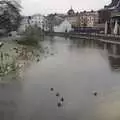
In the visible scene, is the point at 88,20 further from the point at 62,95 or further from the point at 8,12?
the point at 62,95

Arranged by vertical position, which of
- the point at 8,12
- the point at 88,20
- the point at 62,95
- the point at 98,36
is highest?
the point at 8,12

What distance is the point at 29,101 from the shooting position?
42.4 feet

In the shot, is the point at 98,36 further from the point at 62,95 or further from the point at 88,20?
the point at 62,95

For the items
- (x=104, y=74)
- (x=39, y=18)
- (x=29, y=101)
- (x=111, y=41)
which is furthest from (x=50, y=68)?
(x=39, y=18)

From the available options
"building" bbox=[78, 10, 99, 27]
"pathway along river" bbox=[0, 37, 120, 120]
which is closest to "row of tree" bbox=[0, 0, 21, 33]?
"pathway along river" bbox=[0, 37, 120, 120]

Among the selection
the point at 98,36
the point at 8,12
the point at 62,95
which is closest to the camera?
the point at 62,95

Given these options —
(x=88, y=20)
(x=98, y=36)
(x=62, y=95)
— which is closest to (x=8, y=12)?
(x=98, y=36)

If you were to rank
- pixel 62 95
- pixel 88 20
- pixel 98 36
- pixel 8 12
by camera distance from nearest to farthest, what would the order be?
pixel 62 95 < pixel 8 12 < pixel 98 36 < pixel 88 20

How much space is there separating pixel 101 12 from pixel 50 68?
64709 millimetres

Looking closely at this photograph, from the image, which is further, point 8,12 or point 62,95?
point 8,12

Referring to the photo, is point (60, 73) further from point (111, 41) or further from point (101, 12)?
point (101, 12)

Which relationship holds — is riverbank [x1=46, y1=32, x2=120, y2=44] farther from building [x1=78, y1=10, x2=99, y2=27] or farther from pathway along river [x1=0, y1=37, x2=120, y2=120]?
pathway along river [x1=0, y1=37, x2=120, y2=120]

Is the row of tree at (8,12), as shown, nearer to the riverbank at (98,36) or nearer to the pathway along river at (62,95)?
the riverbank at (98,36)

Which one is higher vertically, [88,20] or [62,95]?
[88,20]
